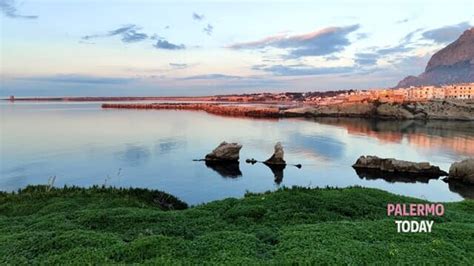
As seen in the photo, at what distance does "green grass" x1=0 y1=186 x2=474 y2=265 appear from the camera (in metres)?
10.2

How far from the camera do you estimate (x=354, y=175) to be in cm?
4538

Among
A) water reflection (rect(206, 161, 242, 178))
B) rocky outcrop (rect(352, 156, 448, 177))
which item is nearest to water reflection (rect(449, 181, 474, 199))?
rocky outcrop (rect(352, 156, 448, 177))

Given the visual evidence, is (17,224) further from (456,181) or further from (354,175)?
(456,181)

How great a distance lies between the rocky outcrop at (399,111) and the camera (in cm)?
11744

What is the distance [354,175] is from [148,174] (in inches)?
917

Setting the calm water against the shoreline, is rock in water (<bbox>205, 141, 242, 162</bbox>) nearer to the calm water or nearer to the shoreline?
the calm water

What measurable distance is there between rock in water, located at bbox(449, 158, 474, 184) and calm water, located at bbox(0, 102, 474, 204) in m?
1.53

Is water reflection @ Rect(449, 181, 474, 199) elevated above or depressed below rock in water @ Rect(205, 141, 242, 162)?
below

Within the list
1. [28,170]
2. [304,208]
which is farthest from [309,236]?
[28,170]

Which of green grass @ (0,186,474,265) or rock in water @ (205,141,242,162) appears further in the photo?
rock in water @ (205,141,242,162)

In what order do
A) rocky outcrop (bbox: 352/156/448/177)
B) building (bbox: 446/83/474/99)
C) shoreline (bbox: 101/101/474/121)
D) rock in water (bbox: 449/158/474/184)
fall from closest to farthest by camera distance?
1. rock in water (bbox: 449/158/474/184)
2. rocky outcrop (bbox: 352/156/448/177)
3. shoreline (bbox: 101/101/474/121)
4. building (bbox: 446/83/474/99)

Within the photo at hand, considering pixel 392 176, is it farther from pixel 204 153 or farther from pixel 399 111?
pixel 399 111

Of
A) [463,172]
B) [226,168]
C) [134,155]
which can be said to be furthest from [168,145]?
[463,172]

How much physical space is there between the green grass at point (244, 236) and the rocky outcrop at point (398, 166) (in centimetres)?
2950
